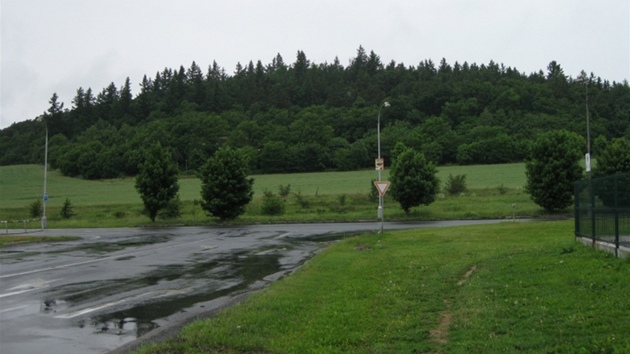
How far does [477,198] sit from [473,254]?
135ft

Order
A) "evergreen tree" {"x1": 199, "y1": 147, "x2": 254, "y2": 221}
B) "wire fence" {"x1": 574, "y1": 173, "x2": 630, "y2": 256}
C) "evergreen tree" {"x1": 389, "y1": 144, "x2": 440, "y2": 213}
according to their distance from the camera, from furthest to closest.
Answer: "evergreen tree" {"x1": 199, "y1": 147, "x2": 254, "y2": 221} < "evergreen tree" {"x1": 389, "y1": 144, "x2": 440, "y2": 213} < "wire fence" {"x1": 574, "y1": 173, "x2": 630, "y2": 256}

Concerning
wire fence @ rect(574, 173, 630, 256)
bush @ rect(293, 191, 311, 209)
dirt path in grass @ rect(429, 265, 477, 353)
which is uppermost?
wire fence @ rect(574, 173, 630, 256)

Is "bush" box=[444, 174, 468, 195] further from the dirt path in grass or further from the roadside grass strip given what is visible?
the dirt path in grass

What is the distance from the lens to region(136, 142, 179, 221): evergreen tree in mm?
49969

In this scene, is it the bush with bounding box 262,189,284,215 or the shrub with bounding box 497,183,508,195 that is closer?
the bush with bounding box 262,189,284,215

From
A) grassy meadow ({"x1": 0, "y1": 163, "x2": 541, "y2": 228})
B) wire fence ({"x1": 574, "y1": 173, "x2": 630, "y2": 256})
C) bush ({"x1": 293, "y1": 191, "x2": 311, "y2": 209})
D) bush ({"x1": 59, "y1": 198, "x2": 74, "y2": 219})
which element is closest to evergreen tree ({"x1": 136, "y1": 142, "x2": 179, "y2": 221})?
grassy meadow ({"x1": 0, "y1": 163, "x2": 541, "y2": 228})

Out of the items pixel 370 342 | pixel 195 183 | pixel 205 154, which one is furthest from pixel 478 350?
pixel 205 154

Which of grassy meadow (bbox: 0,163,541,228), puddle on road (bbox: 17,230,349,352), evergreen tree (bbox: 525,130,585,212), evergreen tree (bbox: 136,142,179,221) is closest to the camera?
puddle on road (bbox: 17,230,349,352)

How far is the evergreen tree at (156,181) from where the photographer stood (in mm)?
49969

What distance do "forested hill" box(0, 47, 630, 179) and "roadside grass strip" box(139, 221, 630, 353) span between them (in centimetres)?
7572

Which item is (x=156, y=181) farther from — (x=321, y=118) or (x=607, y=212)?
(x=321, y=118)

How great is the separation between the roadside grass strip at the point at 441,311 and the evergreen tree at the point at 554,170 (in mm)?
28582

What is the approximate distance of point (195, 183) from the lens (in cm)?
A: 9400

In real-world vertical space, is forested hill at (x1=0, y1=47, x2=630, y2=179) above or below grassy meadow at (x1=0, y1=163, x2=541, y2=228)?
above
